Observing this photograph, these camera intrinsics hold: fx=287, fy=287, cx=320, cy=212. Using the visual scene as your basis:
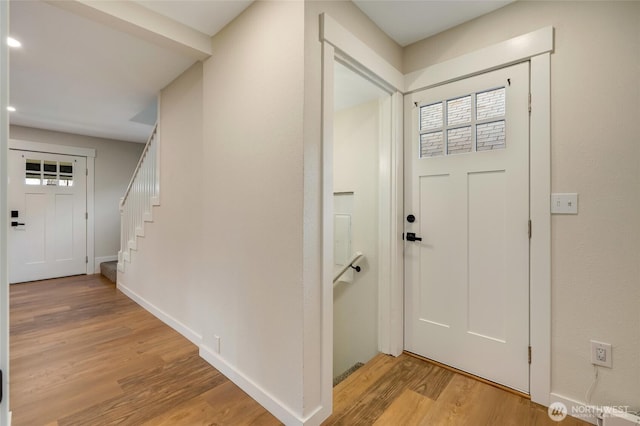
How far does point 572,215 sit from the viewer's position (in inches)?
61.4

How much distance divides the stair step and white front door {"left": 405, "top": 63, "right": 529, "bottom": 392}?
14.1 ft

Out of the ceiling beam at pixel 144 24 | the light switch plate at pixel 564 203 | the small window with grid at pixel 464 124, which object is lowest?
the light switch plate at pixel 564 203

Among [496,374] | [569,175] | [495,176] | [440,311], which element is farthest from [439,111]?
[496,374]

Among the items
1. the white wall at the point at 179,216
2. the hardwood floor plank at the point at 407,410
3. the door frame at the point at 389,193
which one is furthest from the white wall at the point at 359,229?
the white wall at the point at 179,216

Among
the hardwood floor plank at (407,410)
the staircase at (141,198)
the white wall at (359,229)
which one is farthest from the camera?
the staircase at (141,198)

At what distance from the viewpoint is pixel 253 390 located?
173 cm

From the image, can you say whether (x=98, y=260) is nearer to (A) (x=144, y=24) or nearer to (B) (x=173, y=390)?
(B) (x=173, y=390)

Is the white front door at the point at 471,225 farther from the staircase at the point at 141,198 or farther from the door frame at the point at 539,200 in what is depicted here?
the staircase at the point at 141,198

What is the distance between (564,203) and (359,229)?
1.43 meters

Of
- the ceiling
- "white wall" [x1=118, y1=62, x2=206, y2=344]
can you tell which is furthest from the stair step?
the ceiling

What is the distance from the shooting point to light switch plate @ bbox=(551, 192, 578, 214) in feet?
5.08

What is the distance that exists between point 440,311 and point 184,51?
2611 mm

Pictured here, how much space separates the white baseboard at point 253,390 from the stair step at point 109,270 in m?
3.02

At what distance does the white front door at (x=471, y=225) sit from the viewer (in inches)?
68.7
